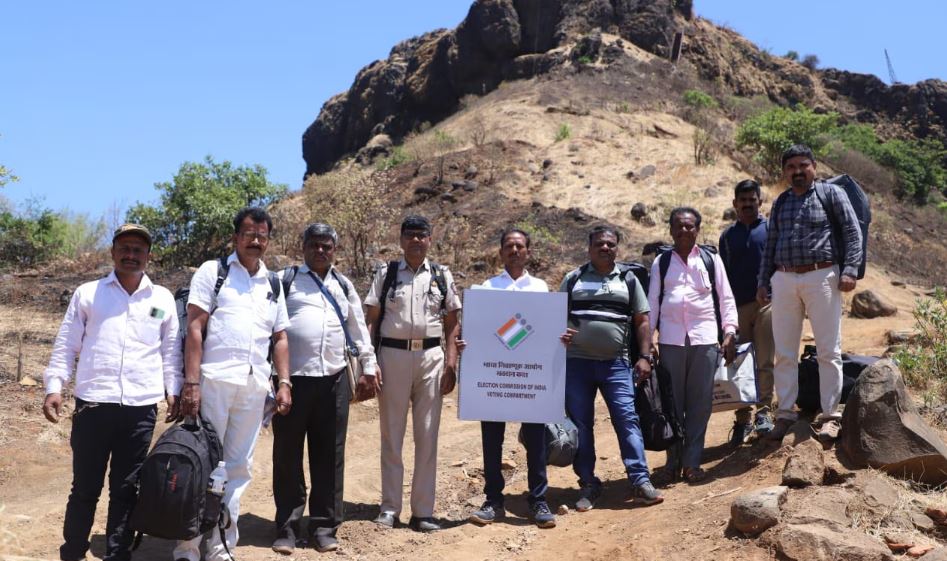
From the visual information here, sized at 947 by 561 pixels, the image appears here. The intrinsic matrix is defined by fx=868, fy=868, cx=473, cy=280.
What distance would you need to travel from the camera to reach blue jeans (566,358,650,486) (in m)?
5.87

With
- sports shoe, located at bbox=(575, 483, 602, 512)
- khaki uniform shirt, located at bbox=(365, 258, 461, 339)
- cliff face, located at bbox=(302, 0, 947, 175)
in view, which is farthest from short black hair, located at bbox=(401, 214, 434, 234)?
cliff face, located at bbox=(302, 0, 947, 175)

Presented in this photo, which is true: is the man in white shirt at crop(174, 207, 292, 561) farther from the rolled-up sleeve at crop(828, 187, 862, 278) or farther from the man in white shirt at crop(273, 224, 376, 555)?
the rolled-up sleeve at crop(828, 187, 862, 278)

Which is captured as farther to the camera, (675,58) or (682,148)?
(675,58)

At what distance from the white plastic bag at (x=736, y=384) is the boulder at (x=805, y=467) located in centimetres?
72

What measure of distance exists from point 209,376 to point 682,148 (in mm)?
20185

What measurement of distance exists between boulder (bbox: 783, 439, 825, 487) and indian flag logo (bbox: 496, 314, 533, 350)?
6.00 feet

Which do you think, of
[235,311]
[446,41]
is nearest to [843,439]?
[235,311]

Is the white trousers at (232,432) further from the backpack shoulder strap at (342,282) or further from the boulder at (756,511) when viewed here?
the boulder at (756,511)

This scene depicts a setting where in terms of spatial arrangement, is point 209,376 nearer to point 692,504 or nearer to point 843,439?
point 692,504

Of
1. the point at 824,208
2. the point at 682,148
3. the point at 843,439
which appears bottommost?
Result: the point at 843,439

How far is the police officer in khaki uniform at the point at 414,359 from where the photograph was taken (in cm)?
566

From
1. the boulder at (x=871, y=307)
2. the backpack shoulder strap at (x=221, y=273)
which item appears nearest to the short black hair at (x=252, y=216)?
the backpack shoulder strap at (x=221, y=273)

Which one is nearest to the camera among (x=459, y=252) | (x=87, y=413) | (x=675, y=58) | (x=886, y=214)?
(x=87, y=413)

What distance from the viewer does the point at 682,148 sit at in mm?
23203
